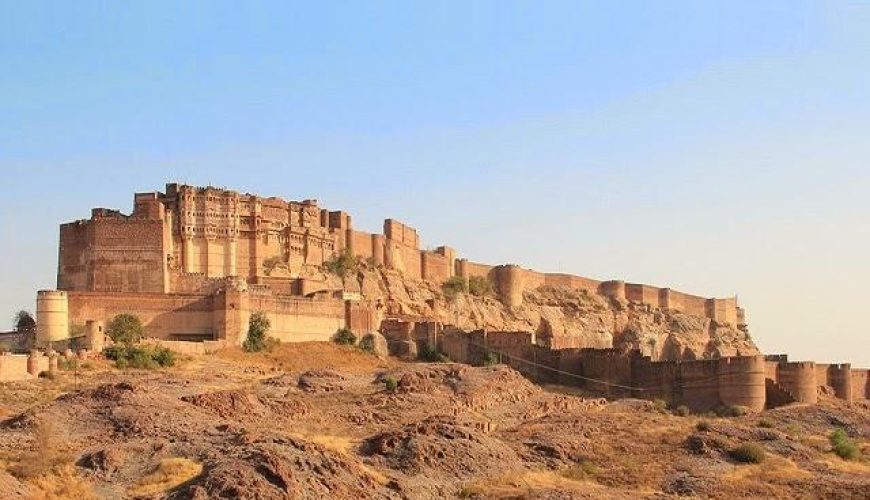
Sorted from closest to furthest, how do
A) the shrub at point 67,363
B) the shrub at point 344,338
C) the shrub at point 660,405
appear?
the shrub at point 67,363, the shrub at point 660,405, the shrub at point 344,338

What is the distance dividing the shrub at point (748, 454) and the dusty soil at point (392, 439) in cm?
21

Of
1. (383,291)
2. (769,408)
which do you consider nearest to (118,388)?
(769,408)

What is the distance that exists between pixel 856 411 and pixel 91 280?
2706cm

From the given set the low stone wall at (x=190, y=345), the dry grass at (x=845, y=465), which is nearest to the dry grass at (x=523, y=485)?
the dry grass at (x=845, y=465)

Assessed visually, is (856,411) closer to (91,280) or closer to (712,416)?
(712,416)

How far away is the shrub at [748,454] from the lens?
Answer: 3578cm

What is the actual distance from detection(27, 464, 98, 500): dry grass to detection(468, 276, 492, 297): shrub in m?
45.0

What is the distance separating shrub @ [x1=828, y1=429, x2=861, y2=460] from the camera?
126ft

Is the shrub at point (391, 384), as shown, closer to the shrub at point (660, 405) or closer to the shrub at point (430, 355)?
the shrub at point (660, 405)

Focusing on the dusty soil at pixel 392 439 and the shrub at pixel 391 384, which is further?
the shrub at pixel 391 384

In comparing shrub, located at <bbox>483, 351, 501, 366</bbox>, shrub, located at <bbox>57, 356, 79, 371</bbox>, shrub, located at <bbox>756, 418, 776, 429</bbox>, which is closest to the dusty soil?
shrub, located at <bbox>756, 418, 776, 429</bbox>

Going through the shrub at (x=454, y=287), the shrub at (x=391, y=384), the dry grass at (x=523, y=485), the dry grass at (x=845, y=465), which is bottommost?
the dry grass at (x=845, y=465)

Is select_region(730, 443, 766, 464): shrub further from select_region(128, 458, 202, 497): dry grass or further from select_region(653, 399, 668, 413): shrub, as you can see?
select_region(128, 458, 202, 497): dry grass

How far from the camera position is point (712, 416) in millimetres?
45188
